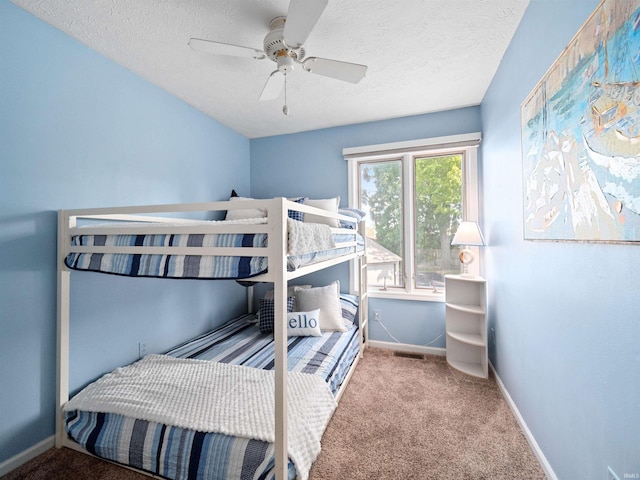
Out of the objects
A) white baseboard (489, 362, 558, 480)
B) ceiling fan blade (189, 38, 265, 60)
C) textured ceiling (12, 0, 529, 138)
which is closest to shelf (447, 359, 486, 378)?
white baseboard (489, 362, 558, 480)

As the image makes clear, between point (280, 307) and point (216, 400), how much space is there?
2.58ft

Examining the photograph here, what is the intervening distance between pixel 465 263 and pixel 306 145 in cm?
220

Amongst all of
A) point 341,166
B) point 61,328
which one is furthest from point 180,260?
point 341,166

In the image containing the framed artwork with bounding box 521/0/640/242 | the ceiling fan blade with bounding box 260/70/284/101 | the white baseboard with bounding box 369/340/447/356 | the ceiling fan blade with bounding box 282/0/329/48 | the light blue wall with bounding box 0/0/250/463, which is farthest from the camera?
the white baseboard with bounding box 369/340/447/356

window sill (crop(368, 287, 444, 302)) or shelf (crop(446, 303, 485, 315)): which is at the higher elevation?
window sill (crop(368, 287, 444, 302))

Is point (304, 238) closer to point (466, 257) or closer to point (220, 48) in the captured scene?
point (220, 48)

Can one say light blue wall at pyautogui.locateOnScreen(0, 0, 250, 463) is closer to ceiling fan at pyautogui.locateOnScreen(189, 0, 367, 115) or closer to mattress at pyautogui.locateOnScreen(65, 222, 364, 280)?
mattress at pyautogui.locateOnScreen(65, 222, 364, 280)

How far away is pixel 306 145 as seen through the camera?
131 inches

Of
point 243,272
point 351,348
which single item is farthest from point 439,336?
point 243,272

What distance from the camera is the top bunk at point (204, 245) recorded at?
1.18 m

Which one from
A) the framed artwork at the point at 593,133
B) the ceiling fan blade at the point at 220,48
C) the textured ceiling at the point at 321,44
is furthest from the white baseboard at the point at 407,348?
the ceiling fan blade at the point at 220,48

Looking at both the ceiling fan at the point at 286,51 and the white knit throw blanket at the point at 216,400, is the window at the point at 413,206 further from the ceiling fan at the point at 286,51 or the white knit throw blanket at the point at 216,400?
the white knit throw blanket at the point at 216,400

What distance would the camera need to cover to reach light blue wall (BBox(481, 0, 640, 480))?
91 cm

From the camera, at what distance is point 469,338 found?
249 cm
